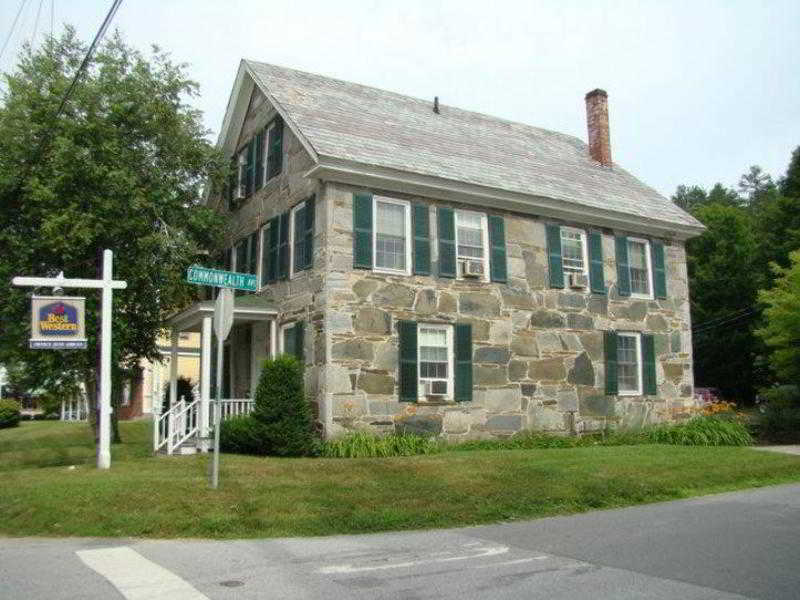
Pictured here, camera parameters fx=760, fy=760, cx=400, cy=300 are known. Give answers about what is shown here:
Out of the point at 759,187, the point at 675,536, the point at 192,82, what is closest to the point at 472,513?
the point at 675,536

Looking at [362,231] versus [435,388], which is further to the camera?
[435,388]

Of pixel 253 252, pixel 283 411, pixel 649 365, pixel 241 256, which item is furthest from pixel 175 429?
pixel 649 365

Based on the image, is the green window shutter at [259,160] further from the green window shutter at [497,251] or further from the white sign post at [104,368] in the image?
the white sign post at [104,368]

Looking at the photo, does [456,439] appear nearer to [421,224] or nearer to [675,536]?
[421,224]

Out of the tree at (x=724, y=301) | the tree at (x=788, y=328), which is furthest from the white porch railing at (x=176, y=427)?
the tree at (x=724, y=301)

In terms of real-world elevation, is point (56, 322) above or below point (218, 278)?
below

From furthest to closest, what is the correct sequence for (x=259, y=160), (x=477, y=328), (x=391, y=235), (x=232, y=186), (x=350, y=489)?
(x=232, y=186)
(x=259, y=160)
(x=477, y=328)
(x=391, y=235)
(x=350, y=489)

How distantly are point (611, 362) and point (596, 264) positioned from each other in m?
2.33

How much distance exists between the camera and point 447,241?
15734 millimetres

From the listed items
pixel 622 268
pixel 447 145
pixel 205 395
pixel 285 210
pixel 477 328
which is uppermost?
pixel 447 145

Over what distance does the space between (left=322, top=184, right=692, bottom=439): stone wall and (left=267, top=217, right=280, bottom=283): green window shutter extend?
267 cm

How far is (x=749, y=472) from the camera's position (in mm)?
12039

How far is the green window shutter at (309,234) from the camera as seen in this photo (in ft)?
49.3

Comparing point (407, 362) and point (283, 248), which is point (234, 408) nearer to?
point (283, 248)
